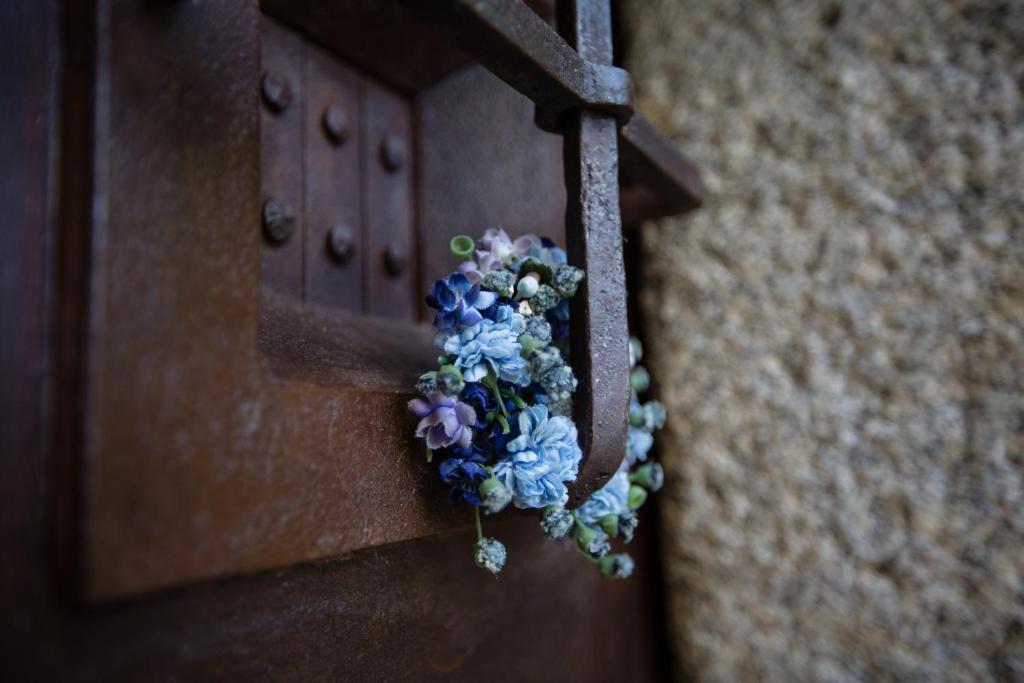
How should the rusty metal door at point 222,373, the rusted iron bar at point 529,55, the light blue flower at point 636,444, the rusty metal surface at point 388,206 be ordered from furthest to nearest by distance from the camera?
the rusty metal surface at point 388,206 < the light blue flower at point 636,444 < the rusted iron bar at point 529,55 < the rusty metal door at point 222,373

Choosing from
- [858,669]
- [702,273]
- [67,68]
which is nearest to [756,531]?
[858,669]

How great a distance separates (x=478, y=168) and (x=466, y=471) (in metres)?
0.61

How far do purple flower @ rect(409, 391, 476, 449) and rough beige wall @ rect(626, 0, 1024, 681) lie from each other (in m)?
0.63

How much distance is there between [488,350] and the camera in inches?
23.2

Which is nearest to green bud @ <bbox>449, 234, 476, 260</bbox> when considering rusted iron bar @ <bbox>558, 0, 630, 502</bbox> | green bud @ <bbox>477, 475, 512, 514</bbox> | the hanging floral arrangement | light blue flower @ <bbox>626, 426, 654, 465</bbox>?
the hanging floral arrangement

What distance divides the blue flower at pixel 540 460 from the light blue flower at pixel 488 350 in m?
0.04

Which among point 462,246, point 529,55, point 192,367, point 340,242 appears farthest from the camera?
point 340,242

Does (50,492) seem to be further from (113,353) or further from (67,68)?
(67,68)

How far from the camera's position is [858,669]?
3.18 ft

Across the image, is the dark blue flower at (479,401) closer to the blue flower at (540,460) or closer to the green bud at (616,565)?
the blue flower at (540,460)

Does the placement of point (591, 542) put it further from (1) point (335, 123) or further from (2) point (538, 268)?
(1) point (335, 123)

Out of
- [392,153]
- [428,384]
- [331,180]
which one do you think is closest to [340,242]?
[331,180]

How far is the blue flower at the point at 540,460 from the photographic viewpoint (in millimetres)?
586

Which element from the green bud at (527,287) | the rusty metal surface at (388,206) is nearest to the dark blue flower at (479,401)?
the green bud at (527,287)
